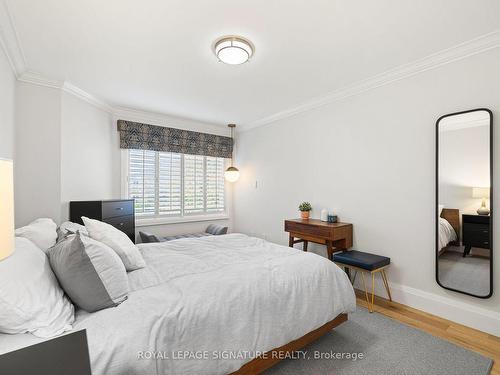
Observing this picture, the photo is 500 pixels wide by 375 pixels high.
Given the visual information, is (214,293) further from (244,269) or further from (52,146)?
(52,146)

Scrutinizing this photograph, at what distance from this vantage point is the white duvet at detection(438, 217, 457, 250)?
2.52 meters

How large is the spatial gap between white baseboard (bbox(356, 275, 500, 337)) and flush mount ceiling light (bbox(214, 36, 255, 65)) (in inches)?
115

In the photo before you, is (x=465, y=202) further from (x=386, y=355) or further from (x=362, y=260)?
(x=386, y=355)

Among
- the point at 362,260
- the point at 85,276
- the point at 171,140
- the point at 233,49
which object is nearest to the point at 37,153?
the point at 171,140

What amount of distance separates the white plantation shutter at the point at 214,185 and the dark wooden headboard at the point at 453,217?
384cm

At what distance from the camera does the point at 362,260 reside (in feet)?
9.32

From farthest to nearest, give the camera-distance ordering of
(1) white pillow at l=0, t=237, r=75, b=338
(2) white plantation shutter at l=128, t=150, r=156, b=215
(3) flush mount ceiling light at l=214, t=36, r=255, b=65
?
(2) white plantation shutter at l=128, t=150, r=156, b=215, (3) flush mount ceiling light at l=214, t=36, r=255, b=65, (1) white pillow at l=0, t=237, r=75, b=338

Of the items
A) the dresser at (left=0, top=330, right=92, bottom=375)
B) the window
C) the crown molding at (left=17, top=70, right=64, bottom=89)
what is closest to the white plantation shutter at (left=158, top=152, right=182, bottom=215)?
the window

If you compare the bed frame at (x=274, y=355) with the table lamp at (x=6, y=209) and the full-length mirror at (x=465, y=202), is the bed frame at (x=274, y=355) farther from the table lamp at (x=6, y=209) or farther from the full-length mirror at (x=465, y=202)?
the full-length mirror at (x=465, y=202)

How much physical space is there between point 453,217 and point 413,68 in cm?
160

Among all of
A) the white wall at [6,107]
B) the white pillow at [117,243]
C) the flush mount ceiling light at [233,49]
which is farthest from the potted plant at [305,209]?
the white wall at [6,107]

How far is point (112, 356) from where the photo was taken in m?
1.11

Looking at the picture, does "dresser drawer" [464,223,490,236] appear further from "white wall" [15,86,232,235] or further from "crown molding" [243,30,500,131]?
"white wall" [15,86,232,235]

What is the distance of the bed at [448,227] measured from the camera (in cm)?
249
